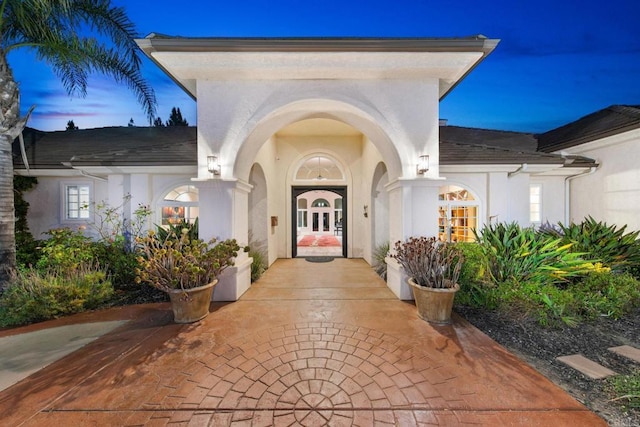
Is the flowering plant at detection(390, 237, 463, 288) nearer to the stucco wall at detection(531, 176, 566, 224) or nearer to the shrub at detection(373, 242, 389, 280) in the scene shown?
the shrub at detection(373, 242, 389, 280)

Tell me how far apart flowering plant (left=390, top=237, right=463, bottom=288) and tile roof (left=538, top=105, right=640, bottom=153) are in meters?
7.53

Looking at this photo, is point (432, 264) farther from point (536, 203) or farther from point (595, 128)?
point (595, 128)

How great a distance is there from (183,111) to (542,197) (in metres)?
32.7

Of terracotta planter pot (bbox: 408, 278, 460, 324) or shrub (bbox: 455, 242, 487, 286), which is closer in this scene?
terracotta planter pot (bbox: 408, 278, 460, 324)

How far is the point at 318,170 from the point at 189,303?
23.3 ft

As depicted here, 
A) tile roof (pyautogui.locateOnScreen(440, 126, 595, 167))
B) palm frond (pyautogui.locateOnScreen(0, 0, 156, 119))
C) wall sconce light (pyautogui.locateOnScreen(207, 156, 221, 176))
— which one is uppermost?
palm frond (pyautogui.locateOnScreen(0, 0, 156, 119))

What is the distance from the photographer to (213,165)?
5.29 metres

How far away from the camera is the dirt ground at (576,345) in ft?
8.29

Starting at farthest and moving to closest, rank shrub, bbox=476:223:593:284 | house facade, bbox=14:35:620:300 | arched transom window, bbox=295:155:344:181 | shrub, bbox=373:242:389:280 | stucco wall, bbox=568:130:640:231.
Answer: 1. arched transom window, bbox=295:155:344:181
2. stucco wall, bbox=568:130:640:231
3. shrub, bbox=373:242:389:280
4. house facade, bbox=14:35:620:300
5. shrub, bbox=476:223:593:284

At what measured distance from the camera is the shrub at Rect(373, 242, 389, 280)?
6.99 metres

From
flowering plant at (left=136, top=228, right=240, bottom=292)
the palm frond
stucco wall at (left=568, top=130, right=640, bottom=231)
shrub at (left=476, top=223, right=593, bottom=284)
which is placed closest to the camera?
flowering plant at (left=136, top=228, right=240, bottom=292)

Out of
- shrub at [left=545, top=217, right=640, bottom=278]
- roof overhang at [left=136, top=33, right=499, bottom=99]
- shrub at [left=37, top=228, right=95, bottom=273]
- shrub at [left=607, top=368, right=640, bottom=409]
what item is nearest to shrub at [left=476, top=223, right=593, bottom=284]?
shrub at [left=545, top=217, right=640, bottom=278]

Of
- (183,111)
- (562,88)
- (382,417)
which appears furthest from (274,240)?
(562,88)

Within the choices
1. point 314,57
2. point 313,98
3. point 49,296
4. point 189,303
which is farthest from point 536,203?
point 49,296
